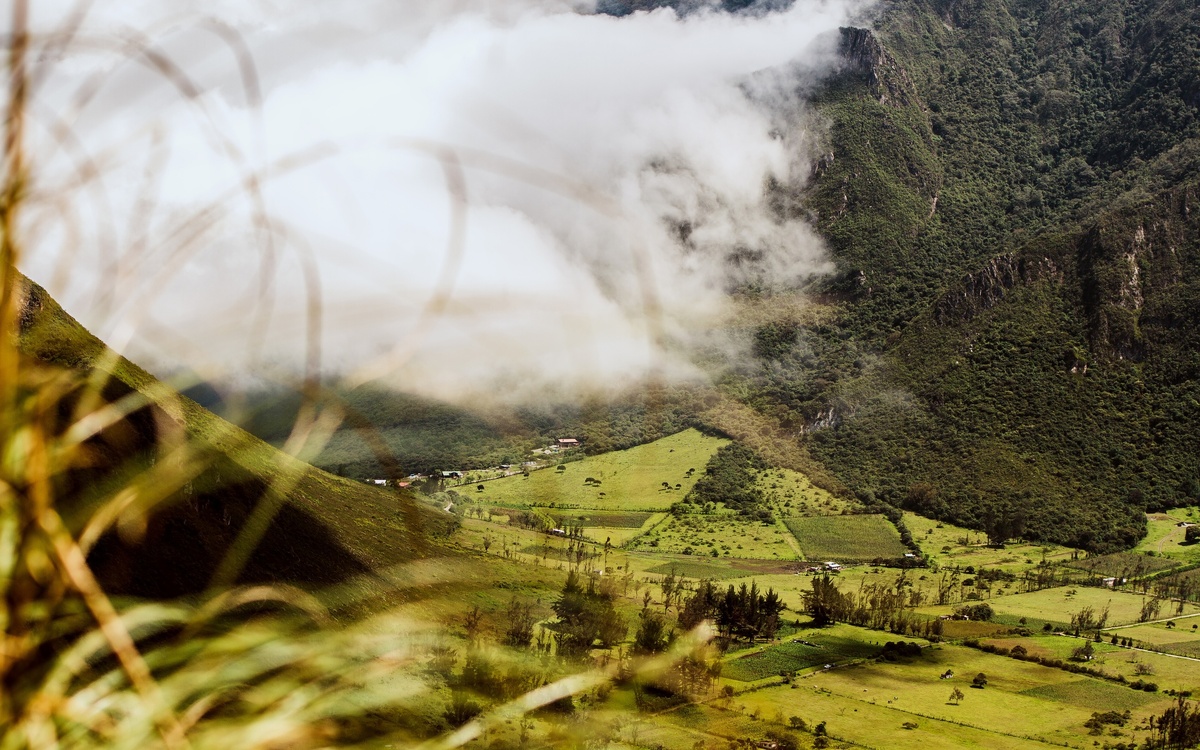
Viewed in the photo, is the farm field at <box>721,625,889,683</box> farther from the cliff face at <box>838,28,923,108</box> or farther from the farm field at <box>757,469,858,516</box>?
the cliff face at <box>838,28,923,108</box>

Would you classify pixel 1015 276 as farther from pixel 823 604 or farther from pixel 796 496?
pixel 823 604

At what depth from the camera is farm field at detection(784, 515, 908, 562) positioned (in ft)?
275

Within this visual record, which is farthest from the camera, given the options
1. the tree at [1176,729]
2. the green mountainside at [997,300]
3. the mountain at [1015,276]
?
the mountain at [1015,276]

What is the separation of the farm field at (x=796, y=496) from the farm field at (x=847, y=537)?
2598 millimetres

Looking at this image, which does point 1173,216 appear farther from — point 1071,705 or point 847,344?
point 1071,705

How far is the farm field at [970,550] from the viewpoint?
80375mm

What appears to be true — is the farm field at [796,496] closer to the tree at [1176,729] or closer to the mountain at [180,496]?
the tree at [1176,729]

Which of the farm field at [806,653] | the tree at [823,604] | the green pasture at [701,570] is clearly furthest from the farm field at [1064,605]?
the green pasture at [701,570]

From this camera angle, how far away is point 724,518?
9506 centimetres

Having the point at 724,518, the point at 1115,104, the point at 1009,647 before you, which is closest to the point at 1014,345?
the point at 724,518

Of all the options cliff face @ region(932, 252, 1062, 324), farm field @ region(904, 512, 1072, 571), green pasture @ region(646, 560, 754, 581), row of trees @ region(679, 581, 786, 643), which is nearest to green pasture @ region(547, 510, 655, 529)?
green pasture @ region(646, 560, 754, 581)

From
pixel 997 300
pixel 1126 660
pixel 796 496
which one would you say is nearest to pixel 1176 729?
pixel 1126 660

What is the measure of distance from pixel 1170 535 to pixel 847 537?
29.5 metres

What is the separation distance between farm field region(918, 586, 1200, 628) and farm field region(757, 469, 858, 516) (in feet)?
96.8
